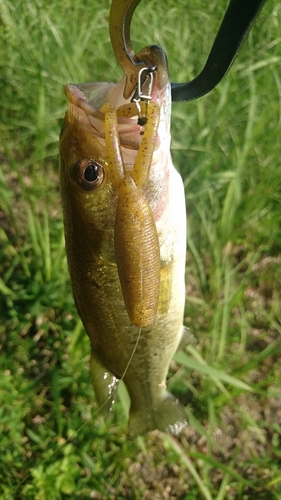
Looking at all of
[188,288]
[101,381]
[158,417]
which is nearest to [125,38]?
[101,381]

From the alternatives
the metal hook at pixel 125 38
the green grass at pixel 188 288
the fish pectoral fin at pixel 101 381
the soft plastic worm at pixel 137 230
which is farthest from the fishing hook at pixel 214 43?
the green grass at pixel 188 288

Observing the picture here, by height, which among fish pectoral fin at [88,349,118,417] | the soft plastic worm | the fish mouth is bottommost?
fish pectoral fin at [88,349,118,417]

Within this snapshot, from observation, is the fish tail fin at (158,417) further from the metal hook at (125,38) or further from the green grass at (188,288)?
the metal hook at (125,38)

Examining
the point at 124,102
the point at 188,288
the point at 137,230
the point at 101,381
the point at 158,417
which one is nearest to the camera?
the point at 137,230

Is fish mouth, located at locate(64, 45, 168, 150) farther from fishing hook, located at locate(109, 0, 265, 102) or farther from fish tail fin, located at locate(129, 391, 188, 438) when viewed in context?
fish tail fin, located at locate(129, 391, 188, 438)

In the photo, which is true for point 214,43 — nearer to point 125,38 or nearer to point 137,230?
point 125,38

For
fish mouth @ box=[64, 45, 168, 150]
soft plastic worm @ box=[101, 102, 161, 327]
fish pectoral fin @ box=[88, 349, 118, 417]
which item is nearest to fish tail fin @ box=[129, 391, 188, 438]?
fish pectoral fin @ box=[88, 349, 118, 417]

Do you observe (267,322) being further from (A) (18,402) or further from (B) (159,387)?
(A) (18,402)
